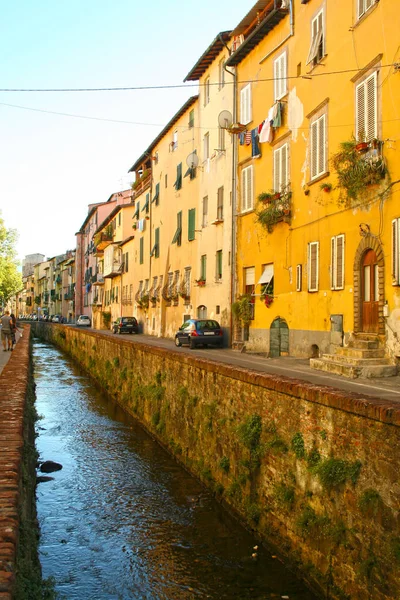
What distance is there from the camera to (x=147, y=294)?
40.5 meters

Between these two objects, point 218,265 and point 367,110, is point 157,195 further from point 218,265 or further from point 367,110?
point 367,110

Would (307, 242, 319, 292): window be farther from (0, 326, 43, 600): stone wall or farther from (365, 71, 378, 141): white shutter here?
(0, 326, 43, 600): stone wall

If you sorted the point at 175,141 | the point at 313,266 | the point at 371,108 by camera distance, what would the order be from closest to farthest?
the point at 371,108, the point at 313,266, the point at 175,141

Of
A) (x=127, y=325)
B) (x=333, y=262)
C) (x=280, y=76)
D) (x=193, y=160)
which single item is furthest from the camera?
(x=127, y=325)

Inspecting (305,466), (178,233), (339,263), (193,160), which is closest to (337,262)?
(339,263)

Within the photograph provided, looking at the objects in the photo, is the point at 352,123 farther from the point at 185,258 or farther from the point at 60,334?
the point at 60,334

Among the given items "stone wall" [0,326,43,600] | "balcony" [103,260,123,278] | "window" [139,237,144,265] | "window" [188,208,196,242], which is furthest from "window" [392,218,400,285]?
"balcony" [103,260,123,278]

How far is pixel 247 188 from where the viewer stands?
23562 mm

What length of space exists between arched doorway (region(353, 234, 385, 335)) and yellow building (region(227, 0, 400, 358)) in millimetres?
25

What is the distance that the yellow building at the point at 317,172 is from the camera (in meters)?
14.3

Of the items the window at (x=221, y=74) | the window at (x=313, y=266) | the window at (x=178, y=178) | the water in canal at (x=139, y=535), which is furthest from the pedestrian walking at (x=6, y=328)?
the window at (x=221, y=74)

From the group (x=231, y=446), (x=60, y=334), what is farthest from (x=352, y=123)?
(x=60, y=334)

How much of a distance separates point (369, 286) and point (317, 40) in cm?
727

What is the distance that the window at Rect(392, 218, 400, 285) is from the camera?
44.9ft
